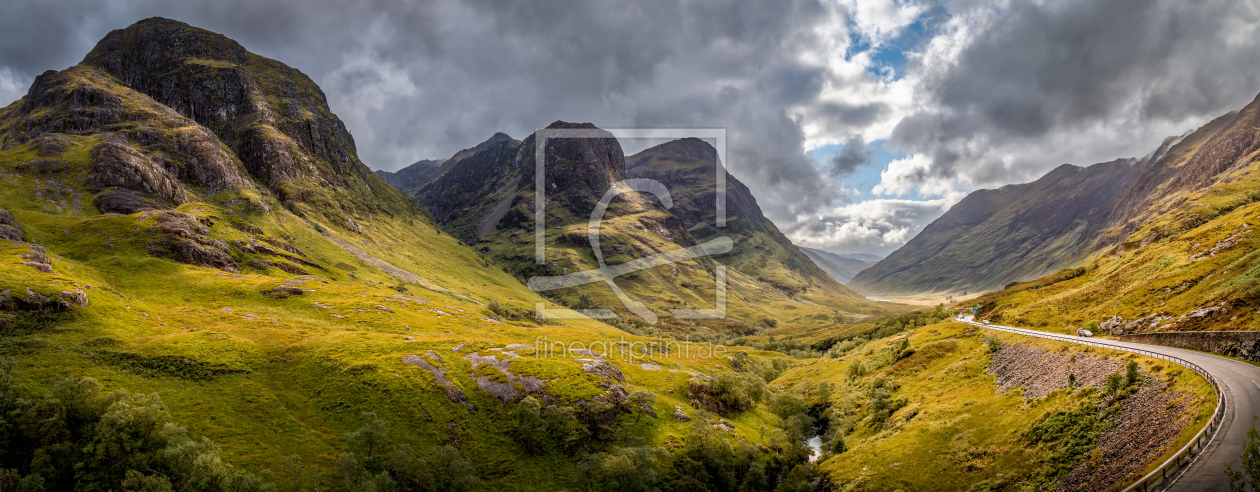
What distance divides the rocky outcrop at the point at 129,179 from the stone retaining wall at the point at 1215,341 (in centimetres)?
23955

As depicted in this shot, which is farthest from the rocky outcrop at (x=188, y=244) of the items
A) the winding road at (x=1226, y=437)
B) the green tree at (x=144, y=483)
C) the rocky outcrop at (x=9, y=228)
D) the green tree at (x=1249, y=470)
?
the winding road at (x=1226, y=437)

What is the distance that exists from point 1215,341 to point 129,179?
858 feet

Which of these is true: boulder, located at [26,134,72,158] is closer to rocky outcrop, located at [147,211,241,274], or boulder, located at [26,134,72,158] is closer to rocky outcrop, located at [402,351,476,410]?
rocky outcrop, located at [147,211,241,274]

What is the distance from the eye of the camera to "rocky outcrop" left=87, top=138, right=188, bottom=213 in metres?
150

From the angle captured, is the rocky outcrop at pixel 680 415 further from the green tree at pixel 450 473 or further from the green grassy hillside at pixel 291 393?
the green tree at pixel 450 473

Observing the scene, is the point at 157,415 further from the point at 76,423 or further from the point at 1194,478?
the point at 1194,478

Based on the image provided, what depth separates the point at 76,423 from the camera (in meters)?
55.8

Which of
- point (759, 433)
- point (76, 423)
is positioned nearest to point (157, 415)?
point (76, 423)

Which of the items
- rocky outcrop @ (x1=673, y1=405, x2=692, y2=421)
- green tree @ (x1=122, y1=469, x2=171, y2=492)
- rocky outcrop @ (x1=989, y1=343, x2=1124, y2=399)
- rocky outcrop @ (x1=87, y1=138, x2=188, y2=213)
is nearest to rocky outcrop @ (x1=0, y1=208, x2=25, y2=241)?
rocky outcrop @ (x1=87, y1=138, x2=188, y2=213)

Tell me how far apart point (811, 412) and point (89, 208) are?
21793cm

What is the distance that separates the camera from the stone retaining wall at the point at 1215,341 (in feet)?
146

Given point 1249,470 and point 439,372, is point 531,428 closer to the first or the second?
point 439,372

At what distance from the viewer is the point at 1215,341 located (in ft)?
162

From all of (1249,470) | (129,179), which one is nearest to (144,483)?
(1249,470)
